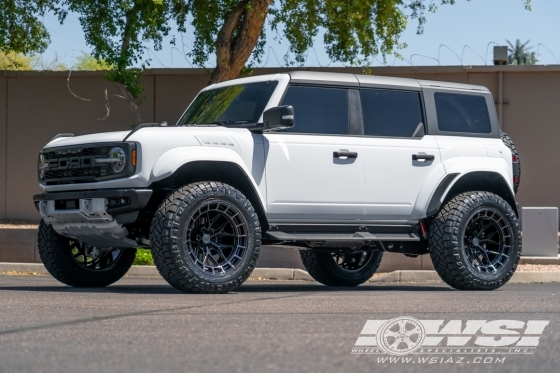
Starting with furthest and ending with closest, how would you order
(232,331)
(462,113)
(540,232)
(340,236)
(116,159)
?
(540,232)
(462,113)
(340,236)
(116,159)
(232,331)

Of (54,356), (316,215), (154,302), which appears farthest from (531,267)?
(54,356)

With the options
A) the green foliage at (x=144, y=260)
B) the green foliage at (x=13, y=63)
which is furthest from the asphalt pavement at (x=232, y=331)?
the green foliage at (x=13, y=63)

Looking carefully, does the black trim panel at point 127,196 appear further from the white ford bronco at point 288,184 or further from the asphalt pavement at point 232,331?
the asphalt pavement at point 232,331

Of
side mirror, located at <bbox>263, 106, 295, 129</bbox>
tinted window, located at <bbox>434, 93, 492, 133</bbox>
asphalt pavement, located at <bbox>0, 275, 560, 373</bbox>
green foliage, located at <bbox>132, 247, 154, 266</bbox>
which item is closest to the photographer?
asphalt pavement, located at <bbox>0, 275, 560, 373</bbox>

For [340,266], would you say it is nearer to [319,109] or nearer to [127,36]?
[319,109]

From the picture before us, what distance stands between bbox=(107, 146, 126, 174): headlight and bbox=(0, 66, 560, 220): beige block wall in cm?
1179

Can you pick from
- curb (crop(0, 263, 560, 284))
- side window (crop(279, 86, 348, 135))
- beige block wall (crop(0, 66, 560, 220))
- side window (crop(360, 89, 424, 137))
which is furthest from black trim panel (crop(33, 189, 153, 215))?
beige block wall (crop(0, 66, 560, 220))

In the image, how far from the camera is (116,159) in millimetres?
8453

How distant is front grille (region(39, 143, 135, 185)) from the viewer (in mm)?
8562

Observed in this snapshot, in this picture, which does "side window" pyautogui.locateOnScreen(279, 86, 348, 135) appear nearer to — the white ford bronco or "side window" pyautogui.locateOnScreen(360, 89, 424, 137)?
the white ford bronco

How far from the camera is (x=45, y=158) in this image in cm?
925

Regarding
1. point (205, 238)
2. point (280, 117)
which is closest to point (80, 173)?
point (205, 238)

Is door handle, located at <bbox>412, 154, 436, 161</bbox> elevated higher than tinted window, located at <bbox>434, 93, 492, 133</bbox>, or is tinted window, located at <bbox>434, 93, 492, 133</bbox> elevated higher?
tinted window, located at <bbox>434, 93, 492, 133</bbox>

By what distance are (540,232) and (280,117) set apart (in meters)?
7.50
